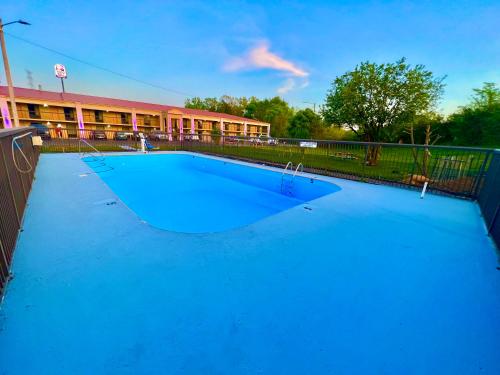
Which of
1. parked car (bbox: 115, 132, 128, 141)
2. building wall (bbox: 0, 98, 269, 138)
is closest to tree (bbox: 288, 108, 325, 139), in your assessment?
building wall (bbox: 0, 98, 269, 138)

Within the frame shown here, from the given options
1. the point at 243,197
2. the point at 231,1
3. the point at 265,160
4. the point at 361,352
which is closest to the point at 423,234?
the point at 361,352

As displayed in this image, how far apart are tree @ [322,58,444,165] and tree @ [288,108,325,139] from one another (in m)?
20.1

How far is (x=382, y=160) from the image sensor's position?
286 inches

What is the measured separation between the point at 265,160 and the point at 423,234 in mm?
6874

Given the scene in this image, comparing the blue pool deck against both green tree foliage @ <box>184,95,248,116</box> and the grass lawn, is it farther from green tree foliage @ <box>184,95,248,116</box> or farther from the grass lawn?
green tree foliage @ <box>184,95,248,116</box>

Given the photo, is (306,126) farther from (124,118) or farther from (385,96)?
(124,118)

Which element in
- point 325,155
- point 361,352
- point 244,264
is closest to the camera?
point 361,352

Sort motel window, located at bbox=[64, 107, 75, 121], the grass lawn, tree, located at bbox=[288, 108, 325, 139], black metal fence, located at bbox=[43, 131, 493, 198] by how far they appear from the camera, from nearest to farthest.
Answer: black metal fence, located at bbox=[43, 131, 493, 198]
the grass lawn
motel window, located at bbox=[64, 107, 75, 121]
tree, located at bbox=[288, 108, 325, 139]

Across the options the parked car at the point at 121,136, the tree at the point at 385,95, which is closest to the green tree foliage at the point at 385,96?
the tree at the point at 385,95

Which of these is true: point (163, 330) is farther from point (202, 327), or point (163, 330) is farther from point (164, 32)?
point (164, 32)

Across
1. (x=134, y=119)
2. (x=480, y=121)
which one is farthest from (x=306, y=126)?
(x=134, y=119)

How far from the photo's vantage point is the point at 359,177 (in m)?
6.25

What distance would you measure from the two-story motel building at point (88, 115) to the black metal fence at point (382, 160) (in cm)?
670

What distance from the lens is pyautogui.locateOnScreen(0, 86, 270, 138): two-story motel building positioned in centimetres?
1791
